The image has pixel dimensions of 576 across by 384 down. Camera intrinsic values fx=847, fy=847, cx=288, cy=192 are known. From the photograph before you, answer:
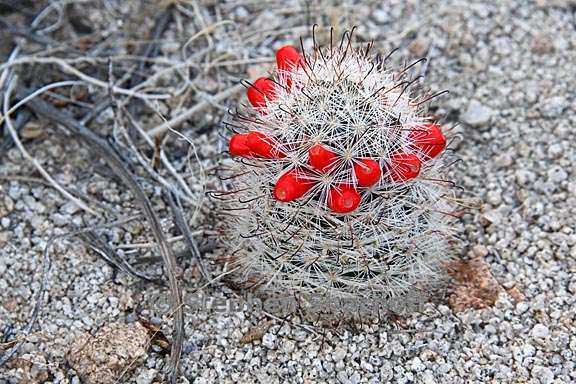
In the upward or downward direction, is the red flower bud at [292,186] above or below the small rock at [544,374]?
above

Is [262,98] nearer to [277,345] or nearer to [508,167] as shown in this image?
[277,345]

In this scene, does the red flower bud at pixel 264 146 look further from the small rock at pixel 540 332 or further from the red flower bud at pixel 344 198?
the small rock at pixel 540 332

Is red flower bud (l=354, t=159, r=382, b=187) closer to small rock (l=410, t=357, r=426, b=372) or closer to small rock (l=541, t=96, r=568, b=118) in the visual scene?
small rock (l=410, t=357, r=426, b=372)

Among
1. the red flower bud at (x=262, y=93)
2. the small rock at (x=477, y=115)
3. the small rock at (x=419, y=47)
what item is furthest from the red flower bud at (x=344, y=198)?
the small rock at (x=419, y=47)

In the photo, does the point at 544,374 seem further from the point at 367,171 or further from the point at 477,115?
the point at 477,115

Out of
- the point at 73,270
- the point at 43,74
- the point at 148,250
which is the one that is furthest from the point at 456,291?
the point at 43,74
